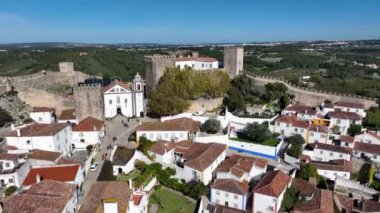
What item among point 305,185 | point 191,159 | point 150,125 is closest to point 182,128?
point 150,125

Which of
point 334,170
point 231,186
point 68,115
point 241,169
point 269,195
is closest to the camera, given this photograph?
point 269,195

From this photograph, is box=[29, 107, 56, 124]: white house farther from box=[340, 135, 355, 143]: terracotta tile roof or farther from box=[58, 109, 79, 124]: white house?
box=[340, 135, 355, 143]: terracotta tile roof

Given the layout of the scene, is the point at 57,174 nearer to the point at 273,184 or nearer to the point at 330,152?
the point at 273,184

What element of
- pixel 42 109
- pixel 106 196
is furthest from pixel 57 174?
pixel 42 109

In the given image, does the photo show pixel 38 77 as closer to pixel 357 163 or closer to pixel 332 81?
pixel 357 163

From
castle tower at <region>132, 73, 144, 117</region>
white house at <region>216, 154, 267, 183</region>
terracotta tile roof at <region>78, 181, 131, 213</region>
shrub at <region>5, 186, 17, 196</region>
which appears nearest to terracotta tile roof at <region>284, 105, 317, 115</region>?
white house at <region>216, 154, 267, 183</region>

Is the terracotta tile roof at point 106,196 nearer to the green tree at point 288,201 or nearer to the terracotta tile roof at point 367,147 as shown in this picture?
the green tree at point 288,201
